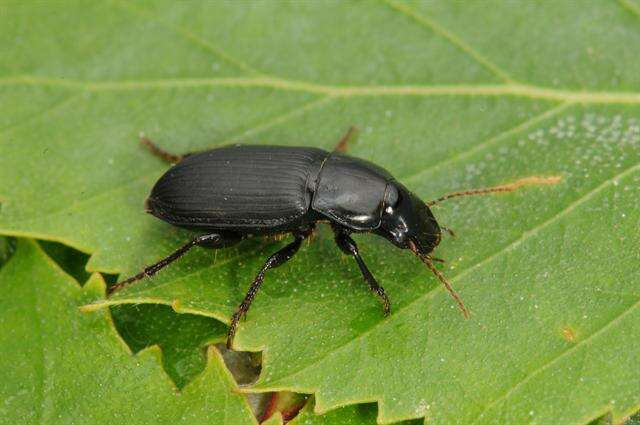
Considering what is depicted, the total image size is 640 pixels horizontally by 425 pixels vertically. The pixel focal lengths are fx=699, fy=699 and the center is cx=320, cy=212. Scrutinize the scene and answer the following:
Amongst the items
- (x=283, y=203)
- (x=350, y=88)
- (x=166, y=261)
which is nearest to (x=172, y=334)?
(x=166, y=261)

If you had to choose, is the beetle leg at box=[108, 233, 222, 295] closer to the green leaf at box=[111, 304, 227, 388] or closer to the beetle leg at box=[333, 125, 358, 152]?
the green leaf at box=[111, 304, 227, 388]

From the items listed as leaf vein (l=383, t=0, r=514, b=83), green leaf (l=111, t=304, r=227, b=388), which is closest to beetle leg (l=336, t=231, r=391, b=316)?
green leaf (l=111, t=304, r=227, b=388)

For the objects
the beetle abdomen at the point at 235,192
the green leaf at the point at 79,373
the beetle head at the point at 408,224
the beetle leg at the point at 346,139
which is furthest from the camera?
the beetle leg at the point at 346,139

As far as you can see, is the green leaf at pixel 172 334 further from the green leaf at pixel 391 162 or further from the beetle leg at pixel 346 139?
the beetle leg at pixel 346 139

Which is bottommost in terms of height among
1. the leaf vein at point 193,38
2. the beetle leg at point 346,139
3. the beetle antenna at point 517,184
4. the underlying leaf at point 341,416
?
the underlying leaf at point 341,416

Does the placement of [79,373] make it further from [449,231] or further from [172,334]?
[449,231]

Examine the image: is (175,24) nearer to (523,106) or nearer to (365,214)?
(365,214)

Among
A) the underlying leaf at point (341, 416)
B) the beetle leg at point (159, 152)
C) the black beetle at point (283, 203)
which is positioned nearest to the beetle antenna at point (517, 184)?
the black beetle at point (283, 203)

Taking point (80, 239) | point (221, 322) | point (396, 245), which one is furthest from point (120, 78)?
point (396, 245)
